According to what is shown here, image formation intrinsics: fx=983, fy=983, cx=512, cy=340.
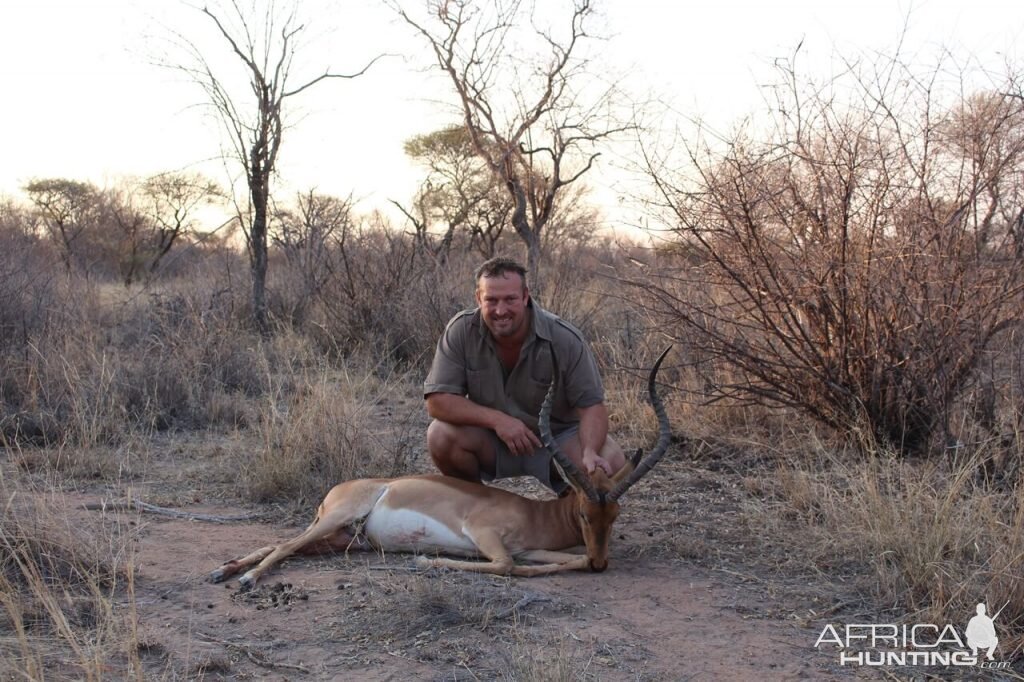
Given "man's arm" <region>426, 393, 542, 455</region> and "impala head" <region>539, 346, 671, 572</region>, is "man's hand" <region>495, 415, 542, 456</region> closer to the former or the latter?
"man's arm" <region>426, 393, 542, 455</region>

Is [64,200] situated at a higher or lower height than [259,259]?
higher

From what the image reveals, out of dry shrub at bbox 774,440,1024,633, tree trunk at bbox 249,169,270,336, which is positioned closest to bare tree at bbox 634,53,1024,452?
dry shrub at bbox 774,440,1024,633

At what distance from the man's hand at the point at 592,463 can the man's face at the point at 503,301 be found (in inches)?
29.4

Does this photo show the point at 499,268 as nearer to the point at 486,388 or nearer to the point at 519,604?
the point at 486,388

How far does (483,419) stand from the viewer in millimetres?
4988

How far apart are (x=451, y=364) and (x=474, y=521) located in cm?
88

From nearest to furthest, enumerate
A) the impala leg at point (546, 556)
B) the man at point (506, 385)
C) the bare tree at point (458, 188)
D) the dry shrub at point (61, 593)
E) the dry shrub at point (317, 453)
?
the dry shrub at point (61, 593), the impala leg at point (546, 556), the man at point (506, 385), the dry shrub at point (317, 453), the bare tree at point (458, 188)

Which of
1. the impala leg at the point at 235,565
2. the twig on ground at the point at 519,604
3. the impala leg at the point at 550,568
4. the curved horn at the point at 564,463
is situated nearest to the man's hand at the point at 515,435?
the curved horn at the point at 564,463

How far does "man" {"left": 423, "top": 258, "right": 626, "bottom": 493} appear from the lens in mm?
4980

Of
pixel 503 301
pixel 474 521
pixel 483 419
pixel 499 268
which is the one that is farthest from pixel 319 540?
pixel 499 268

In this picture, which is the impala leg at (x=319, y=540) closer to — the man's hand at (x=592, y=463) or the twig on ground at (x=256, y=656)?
the twig on ground at (x=256, y=656)

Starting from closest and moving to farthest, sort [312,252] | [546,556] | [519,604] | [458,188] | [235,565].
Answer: [519,604] < [235,565] < [546,556] < [312,252] < [458,188]

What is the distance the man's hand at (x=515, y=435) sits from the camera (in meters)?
4.84

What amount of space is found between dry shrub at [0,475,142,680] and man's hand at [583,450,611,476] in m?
2.09
